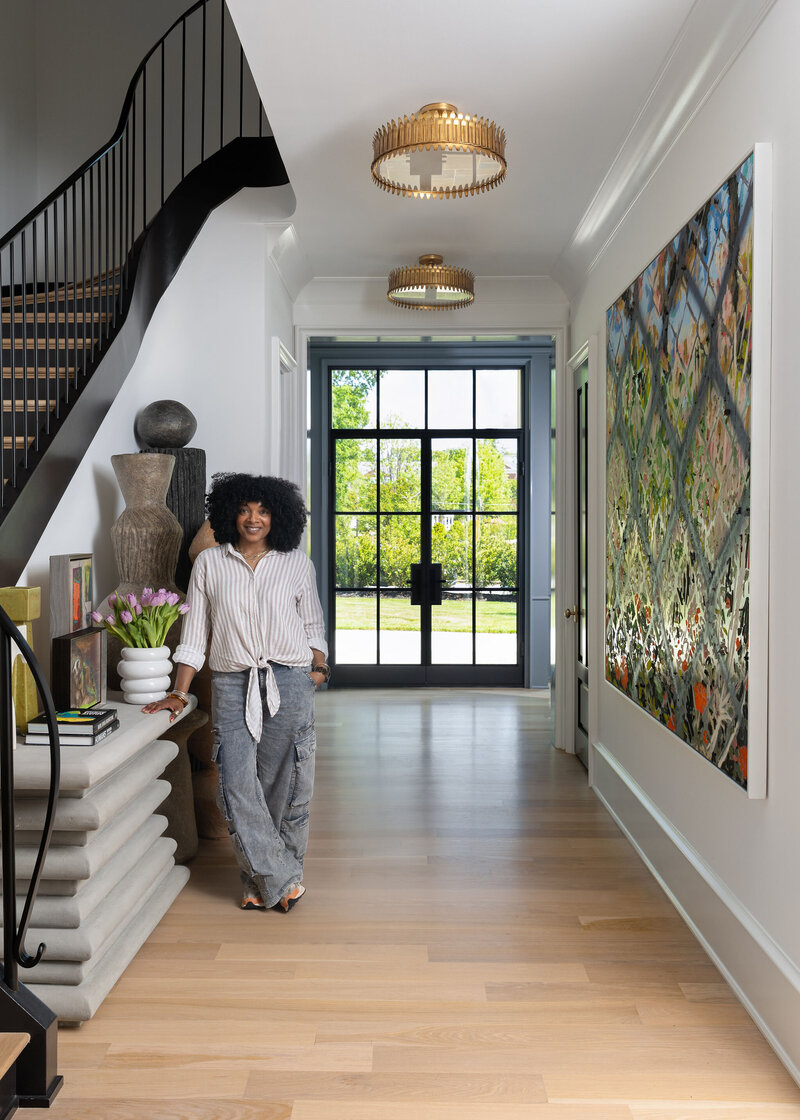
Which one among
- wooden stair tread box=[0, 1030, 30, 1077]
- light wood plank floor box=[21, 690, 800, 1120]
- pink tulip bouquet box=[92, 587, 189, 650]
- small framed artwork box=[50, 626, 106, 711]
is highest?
pink tulip bouquet box=[92, 587, 189, 650]

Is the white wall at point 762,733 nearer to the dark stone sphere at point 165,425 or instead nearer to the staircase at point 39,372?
the dark stone sphere at point 165,425

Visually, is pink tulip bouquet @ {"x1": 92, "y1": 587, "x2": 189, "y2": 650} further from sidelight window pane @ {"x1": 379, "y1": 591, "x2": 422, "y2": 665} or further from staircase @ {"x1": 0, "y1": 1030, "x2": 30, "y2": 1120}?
sidelight window pane @ {"x1": 379, "y1": 591, "x2": 422, "y2": 665}

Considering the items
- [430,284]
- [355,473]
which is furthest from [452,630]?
[430,284]

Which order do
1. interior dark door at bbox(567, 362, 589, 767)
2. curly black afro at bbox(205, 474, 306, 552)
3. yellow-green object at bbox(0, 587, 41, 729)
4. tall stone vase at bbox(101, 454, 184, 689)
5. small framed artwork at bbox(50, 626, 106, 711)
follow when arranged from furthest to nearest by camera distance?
1. interior dark door at bbox(567, 362, 589, 767)
2. tall stone vase at bbox(101, 454, 184, 689)
3. curly black afro at bbox(205, 474, 306, 552)
4. small framed artwork at bbox(50, 626, 106, 711)
5. yellow-green object at bbox(0, 587, 41, 729)

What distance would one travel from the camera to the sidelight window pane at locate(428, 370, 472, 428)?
7.60 metres

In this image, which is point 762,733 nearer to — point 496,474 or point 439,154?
point 439,154

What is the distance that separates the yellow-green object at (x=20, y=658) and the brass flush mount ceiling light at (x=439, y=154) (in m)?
1.89

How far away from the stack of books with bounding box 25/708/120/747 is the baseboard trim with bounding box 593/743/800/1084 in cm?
195

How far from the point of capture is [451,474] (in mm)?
7629

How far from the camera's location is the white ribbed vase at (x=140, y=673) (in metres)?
3.08

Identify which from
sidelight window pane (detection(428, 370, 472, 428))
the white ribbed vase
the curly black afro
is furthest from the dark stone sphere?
sidelight window pane (detection(428, 370, 472, 428))

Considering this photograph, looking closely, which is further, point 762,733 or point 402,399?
point 402,399

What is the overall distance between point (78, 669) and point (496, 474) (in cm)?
529

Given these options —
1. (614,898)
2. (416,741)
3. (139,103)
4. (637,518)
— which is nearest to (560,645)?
(416,741)
